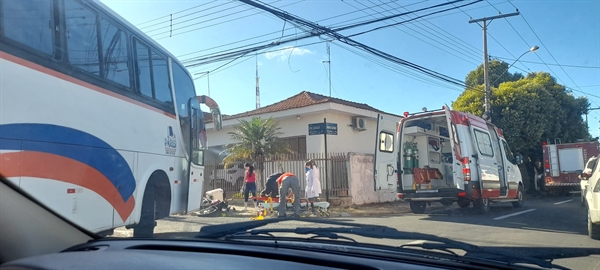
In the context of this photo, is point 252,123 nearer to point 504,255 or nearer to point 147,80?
point 147,80

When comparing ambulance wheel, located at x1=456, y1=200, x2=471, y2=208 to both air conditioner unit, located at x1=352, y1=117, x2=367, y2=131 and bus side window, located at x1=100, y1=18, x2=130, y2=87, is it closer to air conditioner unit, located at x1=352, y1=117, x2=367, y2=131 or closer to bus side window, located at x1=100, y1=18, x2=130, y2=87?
air conditioner unit, located at x1=352, y1=117, x2=367, y2=131

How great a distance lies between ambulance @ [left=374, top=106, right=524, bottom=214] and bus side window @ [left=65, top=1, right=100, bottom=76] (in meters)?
7.79

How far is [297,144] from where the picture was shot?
1958 cm

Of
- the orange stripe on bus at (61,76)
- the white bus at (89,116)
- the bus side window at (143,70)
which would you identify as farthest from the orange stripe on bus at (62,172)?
the bus side window at (143,70)

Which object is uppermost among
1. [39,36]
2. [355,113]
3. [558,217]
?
[355,113]

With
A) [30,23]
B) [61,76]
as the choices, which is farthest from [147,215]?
[30,23]

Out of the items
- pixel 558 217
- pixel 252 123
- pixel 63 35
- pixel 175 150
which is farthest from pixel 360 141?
pixel 63 35

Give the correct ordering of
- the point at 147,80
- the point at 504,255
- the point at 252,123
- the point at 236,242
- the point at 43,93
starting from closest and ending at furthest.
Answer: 1. the point at 504,255
2. the point at 236,242
3. the point at 43,93
4. the point at 147,80
5. the point at 252,123

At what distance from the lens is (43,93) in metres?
4.58

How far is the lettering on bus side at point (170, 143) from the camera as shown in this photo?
729cm

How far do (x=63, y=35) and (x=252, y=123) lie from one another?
13.1 metres

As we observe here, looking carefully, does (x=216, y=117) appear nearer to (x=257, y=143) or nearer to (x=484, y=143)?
(x=484, y=143)

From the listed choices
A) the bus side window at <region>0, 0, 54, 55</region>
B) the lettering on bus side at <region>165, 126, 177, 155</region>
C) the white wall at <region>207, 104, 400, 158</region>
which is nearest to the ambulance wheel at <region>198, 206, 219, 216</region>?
the lettering on bus side at <region>165, 126, 177, 155</region>

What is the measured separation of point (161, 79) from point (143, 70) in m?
0.66
